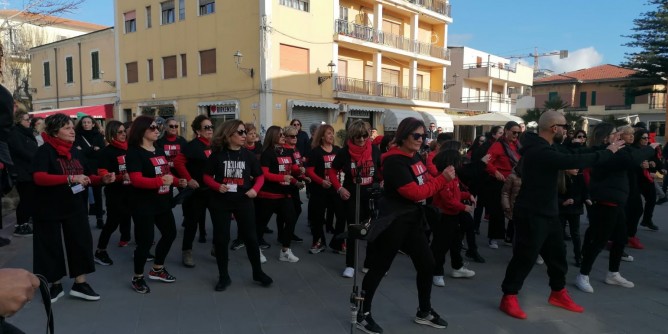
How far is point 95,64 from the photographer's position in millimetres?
30047

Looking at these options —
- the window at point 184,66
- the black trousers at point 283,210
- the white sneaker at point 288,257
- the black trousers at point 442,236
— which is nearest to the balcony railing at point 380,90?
the window at point 184,66

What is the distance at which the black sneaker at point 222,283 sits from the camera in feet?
15.7

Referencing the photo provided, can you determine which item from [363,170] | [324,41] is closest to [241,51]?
[324,41]

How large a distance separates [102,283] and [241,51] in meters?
18.7

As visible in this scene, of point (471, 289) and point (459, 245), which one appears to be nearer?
point (471, 289)

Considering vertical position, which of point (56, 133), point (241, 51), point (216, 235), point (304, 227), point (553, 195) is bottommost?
point (304, 227)

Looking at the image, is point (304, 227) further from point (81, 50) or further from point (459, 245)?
point (81, 50)

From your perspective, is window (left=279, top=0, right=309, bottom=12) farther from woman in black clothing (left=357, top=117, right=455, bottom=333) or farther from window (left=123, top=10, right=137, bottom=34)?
woman in black clothing (left=357, top=117, right=455, bottom=333)

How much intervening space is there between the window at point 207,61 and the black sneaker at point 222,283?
66.8 ft

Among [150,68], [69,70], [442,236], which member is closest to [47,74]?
[69,70]

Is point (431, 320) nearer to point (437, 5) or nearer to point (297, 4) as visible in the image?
point (297, 4)

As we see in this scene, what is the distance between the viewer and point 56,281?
4375 mm

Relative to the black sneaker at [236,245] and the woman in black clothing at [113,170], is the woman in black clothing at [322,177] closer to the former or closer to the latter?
the black sneaker at [236,245]

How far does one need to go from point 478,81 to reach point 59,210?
125ft
